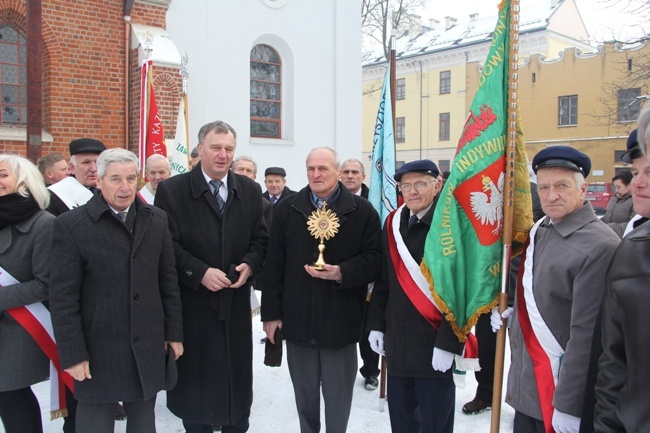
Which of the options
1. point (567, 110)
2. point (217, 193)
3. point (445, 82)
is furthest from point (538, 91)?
point (217, 193)

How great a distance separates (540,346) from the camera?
8.63 ft

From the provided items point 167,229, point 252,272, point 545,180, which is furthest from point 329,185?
point 545,180

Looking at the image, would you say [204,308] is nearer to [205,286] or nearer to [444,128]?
[205,286]

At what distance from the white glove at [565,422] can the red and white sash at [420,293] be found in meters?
0.68

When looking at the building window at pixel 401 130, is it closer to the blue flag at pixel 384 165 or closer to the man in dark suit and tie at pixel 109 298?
the blue flag at pixel 384 165

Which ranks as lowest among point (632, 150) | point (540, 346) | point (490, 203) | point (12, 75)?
point (540, 346)

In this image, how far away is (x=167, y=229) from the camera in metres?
3.28

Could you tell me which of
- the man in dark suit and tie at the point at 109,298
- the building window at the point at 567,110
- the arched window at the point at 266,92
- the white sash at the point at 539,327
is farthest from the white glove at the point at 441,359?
the building window at the point at 567,110

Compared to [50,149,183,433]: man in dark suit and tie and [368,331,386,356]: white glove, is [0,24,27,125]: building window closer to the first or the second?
[50,149,183,433]: man in dark suit and tie

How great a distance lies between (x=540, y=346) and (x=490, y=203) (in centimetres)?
85

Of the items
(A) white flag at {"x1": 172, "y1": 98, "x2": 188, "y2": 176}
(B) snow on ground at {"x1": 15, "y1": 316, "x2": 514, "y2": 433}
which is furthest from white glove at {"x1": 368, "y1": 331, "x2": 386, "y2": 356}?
(A) white flag at {"x1": 172, "y1": 98, "x2": 188, "y2": 176}

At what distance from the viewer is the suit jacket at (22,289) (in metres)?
3.14

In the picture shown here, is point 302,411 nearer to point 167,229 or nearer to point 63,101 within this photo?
point 167,229

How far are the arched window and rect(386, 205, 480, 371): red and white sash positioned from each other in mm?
9841
